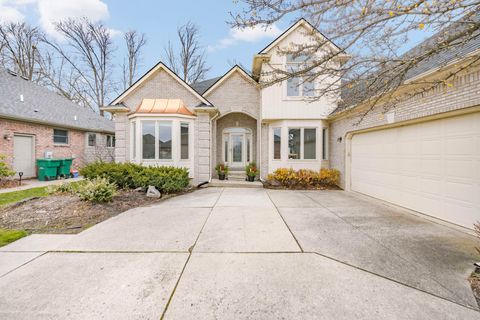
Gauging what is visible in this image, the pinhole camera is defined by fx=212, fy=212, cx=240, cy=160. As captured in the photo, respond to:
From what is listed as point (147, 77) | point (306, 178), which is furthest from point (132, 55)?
point (306, 178)

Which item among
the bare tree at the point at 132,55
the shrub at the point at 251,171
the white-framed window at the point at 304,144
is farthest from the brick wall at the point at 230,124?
the bare tree at the point at 132,55

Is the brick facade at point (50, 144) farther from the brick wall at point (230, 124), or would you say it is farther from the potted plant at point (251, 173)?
the potted plant at point (251, 173)

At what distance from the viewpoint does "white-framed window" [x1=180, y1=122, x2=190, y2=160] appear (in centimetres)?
949

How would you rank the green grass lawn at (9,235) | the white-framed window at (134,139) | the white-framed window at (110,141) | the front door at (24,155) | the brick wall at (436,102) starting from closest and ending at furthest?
the green grass lawn at (9,235) < the brick wall at (436,102) < the white-framed window at (134,139) < the front door at (24,155) < the white-framed window at (110,141)

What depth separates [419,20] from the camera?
122 inches

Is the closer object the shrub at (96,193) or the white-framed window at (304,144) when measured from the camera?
Result: the shrub at (96,193)

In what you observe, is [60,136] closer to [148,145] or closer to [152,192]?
[148,145]

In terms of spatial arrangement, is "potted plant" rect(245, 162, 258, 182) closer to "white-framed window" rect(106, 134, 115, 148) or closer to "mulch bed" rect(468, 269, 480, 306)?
"mulch bed" rect(468, 269, 480, 306)

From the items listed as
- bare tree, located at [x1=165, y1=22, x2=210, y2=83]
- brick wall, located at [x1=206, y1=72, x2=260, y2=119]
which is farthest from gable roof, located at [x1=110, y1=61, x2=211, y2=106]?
bare tree, located at [x1=165, y1=22, x2=210, y2=83]

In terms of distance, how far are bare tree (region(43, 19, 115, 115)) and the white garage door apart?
22987 millimetres

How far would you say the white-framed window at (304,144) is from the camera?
992 cm

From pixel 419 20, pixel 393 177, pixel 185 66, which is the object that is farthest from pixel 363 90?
pixel 185 66

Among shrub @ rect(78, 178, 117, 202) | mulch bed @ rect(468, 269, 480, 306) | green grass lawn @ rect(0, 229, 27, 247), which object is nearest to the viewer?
mulch bed @ rect(468, 269, 480, 306)

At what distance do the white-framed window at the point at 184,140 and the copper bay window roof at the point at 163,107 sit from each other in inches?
22.5
